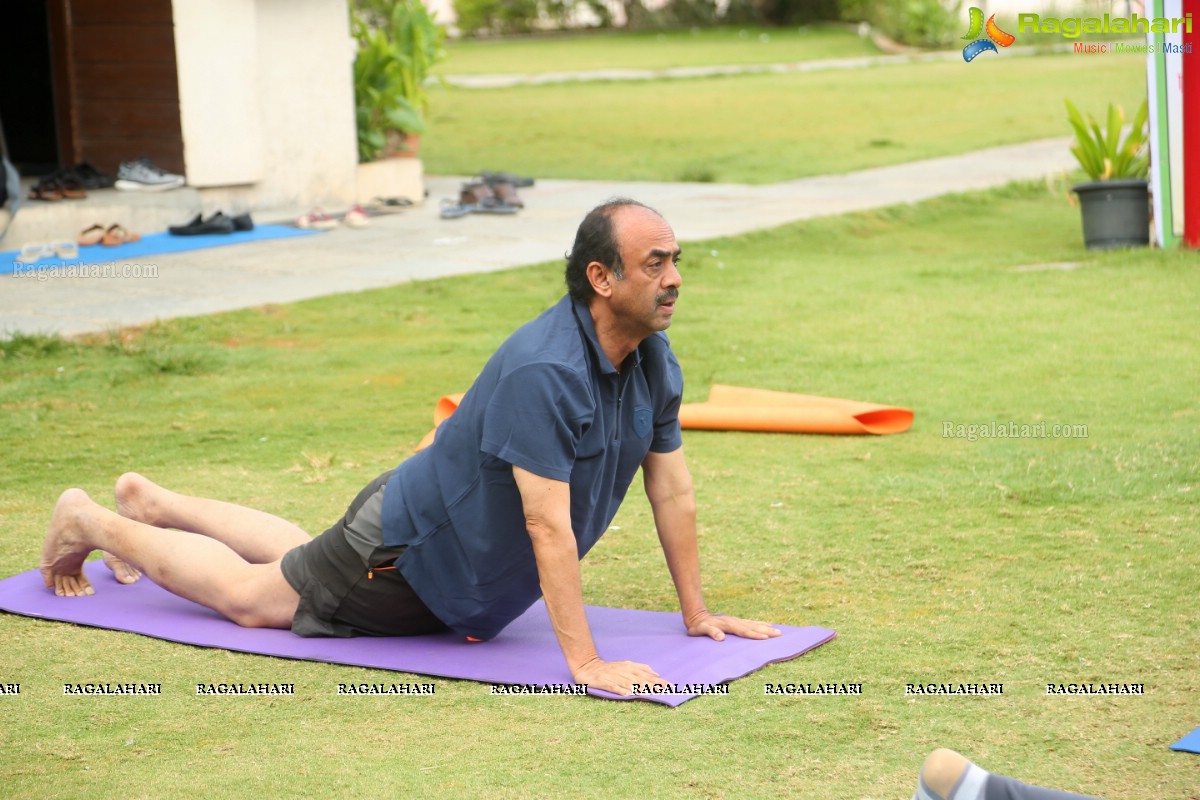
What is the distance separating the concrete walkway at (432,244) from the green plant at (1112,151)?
2329mm

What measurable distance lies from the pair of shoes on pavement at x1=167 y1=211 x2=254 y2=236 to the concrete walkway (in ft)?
1.70

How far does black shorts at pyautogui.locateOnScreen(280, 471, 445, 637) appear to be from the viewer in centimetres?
372

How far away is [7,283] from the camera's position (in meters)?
9.67

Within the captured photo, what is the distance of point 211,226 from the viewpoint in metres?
11.5

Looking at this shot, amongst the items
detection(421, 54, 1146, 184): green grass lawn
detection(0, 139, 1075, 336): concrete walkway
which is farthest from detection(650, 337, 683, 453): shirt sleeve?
detection(421, 54, 1146, 184): green grass lawn

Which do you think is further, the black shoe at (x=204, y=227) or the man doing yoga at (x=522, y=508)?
the black shoe at (x=204, y=227)

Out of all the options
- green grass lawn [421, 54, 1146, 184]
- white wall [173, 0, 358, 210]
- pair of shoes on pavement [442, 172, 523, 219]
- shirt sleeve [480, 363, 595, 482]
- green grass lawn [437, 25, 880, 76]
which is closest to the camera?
shirt sleeve [480, 363, 595, 482]

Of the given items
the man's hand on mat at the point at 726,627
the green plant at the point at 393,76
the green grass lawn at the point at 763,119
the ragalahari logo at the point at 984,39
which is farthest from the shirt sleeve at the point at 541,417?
the green grass lawn at the point at 763,119

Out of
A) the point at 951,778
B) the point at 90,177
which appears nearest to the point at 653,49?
the point at 90,177

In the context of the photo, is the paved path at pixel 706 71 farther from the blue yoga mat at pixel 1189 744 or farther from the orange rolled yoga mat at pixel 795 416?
the blue yoga mat at pixel 1189 744

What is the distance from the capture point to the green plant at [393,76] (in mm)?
13617

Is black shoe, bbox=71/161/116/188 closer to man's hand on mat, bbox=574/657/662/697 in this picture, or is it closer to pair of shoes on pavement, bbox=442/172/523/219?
pair of shoes on pavement, bbox=442/172/523/219

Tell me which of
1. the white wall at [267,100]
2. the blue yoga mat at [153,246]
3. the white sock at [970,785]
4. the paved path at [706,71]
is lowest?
the white sock at [970,785]

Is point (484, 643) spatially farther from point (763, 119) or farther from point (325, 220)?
point (763, 119)
